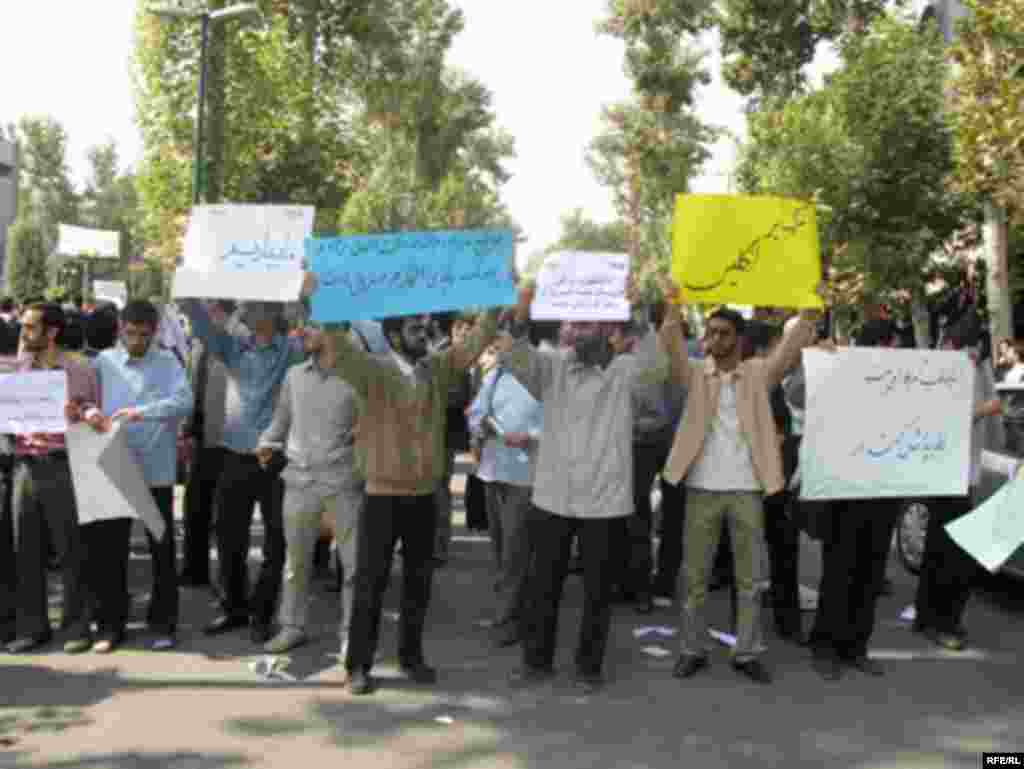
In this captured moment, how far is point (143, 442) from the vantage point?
614 cm

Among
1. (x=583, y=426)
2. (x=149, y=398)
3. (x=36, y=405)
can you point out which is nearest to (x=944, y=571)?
(x=583, y=426)

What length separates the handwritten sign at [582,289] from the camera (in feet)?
16.9

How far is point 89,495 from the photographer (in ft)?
19.0

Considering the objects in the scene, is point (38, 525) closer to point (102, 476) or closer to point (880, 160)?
point (102, 476)

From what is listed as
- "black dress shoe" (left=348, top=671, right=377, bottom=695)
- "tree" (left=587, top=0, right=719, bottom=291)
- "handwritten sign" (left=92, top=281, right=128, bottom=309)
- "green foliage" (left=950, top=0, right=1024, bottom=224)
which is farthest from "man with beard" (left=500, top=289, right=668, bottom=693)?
"tree" (left=587, top=0, right=719, bottom=291)

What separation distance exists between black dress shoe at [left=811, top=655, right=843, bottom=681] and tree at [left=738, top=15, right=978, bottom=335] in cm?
1428

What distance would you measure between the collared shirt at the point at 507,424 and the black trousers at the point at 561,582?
84 centimetres

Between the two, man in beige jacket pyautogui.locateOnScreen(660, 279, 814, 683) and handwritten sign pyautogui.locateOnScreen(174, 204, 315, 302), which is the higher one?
Result: handwritten sign pyautogui.locateOnScreen(174, 204, 315, 302)

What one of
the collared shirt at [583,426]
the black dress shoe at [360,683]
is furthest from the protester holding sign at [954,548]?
the black dress shoe at [360,683]

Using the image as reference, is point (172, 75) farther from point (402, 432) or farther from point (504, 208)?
point (504, 208)

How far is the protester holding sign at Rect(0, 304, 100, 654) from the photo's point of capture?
19.4ft

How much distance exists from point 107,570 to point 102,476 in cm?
54

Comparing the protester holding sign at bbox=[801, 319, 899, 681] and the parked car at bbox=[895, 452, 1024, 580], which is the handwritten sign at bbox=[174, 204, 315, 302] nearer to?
the protester holding sign at bbox=[801, 319, 899, 681]

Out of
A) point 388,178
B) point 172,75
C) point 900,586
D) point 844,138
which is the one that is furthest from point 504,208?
point 900,586
